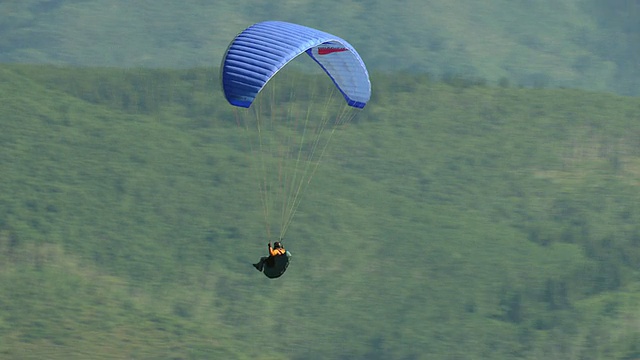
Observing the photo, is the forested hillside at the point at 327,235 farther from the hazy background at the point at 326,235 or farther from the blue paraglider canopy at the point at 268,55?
the blue paraglider canopy at the point at 268,55

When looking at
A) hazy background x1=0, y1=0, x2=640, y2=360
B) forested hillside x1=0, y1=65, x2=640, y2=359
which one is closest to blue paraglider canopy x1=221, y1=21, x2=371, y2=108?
hazy background x1=0, y1=0, x2=640, y2=360

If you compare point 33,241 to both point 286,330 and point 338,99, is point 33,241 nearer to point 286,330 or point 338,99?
point 286,330

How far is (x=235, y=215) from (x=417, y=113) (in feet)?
118

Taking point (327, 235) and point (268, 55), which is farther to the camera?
point (327, 235)

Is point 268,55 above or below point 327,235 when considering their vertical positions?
below

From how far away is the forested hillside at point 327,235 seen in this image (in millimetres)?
139375

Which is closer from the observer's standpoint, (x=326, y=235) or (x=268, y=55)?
(x=268, y=55)

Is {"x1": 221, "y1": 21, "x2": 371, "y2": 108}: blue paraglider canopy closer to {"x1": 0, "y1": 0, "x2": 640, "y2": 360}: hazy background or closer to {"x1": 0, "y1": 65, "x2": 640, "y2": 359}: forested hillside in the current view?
{"x1": 0, "y1": 0, "x2": 640, "y2": 360}: hazy background

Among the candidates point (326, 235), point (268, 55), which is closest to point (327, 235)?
point (326, 235)

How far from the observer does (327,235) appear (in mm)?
148625

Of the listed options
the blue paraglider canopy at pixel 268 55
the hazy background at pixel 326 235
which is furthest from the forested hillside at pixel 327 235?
the blue paraglider canopy at pixel 268 55

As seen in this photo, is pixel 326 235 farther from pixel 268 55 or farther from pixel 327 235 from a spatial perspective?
pixel 268 55

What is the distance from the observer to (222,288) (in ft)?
475

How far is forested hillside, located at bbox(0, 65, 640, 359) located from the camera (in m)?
139
